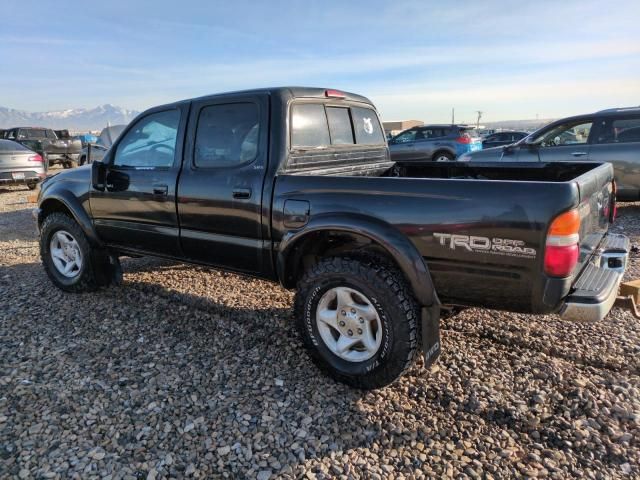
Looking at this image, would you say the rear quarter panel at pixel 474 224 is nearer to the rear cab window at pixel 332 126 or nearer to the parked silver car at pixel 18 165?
the rear cab window at pixel 332 126

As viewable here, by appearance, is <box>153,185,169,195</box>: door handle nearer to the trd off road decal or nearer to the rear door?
the trd off road decal

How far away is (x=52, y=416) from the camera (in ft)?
8.89

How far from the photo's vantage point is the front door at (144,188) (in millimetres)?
3791

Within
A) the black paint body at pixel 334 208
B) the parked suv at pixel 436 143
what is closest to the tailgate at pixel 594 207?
the black paint body at pixel 334 208

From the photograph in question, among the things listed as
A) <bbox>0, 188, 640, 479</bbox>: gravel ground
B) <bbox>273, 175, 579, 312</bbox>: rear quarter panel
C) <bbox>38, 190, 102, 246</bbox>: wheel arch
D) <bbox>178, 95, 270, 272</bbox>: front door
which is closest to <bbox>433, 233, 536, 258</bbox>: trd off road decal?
<bbox>273, 175, 579, 312</bbox>: rear quarter panel

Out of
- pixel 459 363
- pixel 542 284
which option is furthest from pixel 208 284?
pixel 542 284

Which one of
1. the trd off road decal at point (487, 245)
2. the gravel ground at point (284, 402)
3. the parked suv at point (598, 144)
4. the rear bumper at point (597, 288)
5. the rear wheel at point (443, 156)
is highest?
the parked suv at point (598, 144)

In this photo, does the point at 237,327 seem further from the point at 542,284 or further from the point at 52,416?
the point at 542,284

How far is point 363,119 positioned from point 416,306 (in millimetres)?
2161

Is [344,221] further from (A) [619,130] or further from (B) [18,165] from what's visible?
(B) [18,165]

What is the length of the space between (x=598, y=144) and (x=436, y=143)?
286 inches

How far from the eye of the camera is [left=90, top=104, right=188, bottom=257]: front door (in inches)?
149

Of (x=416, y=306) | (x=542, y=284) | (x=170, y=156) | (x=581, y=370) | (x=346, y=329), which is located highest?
(x=170, y=156)

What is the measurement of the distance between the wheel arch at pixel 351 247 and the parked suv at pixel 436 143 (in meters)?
11.3
